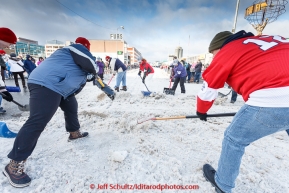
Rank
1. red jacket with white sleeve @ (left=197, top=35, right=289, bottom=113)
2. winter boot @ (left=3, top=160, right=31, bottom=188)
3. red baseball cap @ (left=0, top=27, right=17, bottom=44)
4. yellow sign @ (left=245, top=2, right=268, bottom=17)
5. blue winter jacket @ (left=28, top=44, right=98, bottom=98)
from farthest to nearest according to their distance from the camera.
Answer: yellow sign @ (left=245, top=2, right=268, bottom=17) → red baseball cap @ (left=0, top=27, right=17, bottom=44) → blue winter jacket @ (left=28, top=44, right=98, bottom=98) → winter boot @ (left=3, top=160, right=31, bottom=188) → red jacket with white sleeve @ (left=197, top=35, right=289, bottom=113)

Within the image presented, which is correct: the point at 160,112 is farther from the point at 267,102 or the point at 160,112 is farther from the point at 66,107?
the point at 267,102

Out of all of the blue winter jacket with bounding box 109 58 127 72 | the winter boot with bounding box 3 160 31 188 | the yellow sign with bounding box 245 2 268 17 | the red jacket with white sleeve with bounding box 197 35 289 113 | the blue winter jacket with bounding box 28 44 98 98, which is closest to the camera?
the red jacket with white sleeve with bounding box 197 35 289 113

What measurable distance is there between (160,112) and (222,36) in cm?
249

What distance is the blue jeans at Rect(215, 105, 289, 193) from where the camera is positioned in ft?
3.38

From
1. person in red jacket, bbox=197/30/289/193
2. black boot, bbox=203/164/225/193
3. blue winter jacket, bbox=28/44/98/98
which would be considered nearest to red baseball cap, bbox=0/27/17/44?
blue winter jacket, bbox=28/44/98/98

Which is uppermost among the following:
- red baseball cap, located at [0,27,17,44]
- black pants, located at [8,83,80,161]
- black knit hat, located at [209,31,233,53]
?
red baseball cap, located at [0,27,17,44]

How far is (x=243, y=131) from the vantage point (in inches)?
44.0

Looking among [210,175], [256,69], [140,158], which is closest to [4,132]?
[140,158]

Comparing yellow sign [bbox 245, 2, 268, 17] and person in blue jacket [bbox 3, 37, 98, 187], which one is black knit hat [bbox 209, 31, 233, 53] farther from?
yellow sign [bbox 245, 2, 268, 17]

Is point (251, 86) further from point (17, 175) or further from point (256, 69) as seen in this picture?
point (17, 175)

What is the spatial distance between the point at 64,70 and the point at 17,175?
108 cm

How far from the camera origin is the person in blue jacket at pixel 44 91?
1359mm

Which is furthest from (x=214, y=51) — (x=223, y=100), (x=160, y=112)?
(x=223, y=100)

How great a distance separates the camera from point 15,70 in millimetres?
6348
